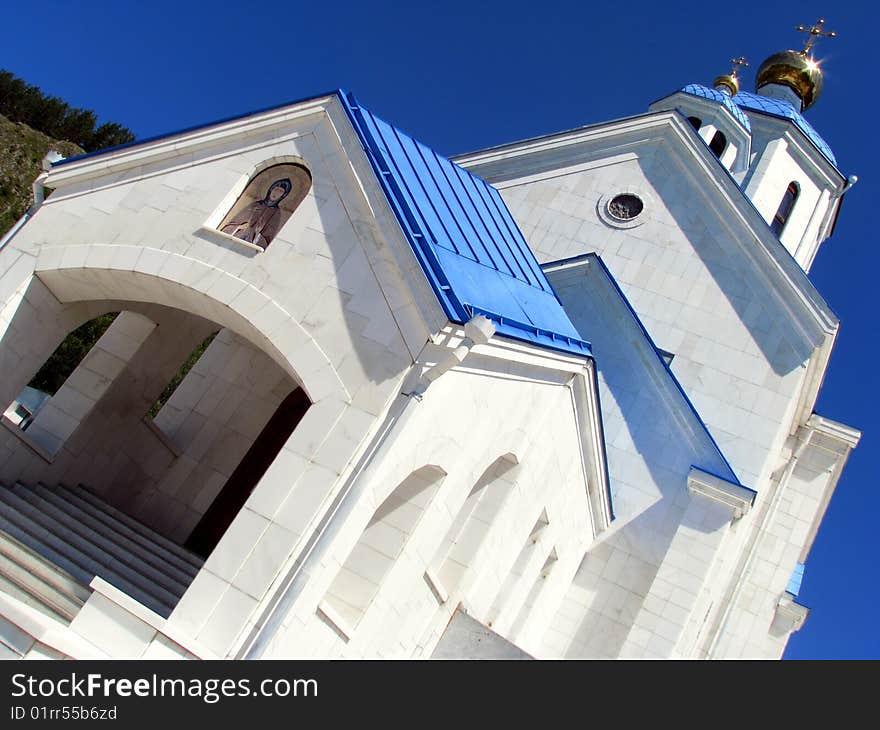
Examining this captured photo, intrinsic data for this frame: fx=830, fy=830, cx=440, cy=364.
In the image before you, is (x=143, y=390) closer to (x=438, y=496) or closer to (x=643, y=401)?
(x=438, y=496)

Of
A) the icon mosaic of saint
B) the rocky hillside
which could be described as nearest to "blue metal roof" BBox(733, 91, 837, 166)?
the icon mosaic of saint

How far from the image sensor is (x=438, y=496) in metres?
8.30

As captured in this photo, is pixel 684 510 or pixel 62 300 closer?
pixel 62 300

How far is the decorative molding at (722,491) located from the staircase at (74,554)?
7.83 meters

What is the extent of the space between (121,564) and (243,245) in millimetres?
3784

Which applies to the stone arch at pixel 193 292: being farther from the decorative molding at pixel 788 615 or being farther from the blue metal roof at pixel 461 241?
the decorative molding at pixel 788 615

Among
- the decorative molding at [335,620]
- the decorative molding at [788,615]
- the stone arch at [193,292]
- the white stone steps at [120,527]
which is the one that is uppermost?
the decorative molding at [788,615]

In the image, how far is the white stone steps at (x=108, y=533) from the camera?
949 cm

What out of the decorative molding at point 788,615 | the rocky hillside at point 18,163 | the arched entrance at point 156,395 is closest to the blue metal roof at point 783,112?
the decorative molding at point 788,615

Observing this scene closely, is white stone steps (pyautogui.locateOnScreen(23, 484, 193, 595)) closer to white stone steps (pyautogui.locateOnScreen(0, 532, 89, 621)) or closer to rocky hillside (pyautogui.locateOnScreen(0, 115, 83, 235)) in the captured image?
white stone steps (pyautogui.locateOnScreen(0, 532, 89, 621))

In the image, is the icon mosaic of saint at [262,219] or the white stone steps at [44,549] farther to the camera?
the icon mosaic of saint at [262,219]

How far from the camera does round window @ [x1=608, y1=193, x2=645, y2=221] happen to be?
17.0 meters

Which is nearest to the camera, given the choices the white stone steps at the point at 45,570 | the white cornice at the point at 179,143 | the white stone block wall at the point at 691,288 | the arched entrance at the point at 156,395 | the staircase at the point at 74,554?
the staircase at the point at 74,554
